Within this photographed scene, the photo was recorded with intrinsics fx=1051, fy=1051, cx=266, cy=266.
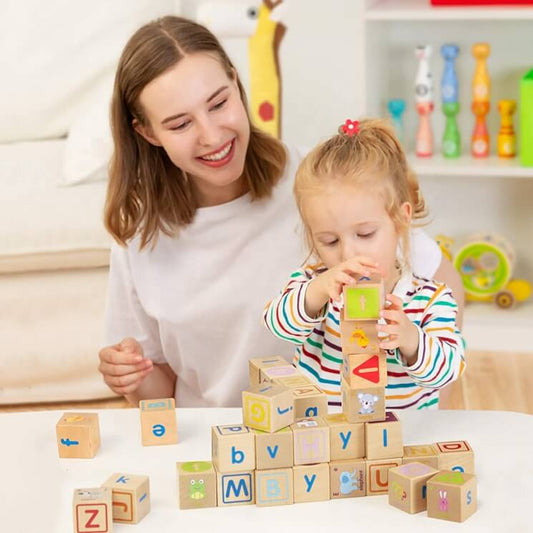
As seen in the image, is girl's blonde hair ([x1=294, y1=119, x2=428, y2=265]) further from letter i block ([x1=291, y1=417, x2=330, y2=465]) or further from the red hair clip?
letter i block ([x1=291, y1=417, x2=330, y2=465])

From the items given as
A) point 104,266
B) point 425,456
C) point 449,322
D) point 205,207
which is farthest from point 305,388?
point 104,266

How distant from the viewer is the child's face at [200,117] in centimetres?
140

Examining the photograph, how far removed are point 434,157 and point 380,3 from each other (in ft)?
1.31

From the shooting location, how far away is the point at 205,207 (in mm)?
1579

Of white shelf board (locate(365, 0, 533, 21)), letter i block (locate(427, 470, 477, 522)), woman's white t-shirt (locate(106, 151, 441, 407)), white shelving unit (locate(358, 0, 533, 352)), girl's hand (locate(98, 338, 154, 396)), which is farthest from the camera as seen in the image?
white shelving unit (locate(358, 0, 533, 352))

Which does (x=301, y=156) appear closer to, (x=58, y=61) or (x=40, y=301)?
(x=40, y=301)

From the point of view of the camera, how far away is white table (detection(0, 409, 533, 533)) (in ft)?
3.16

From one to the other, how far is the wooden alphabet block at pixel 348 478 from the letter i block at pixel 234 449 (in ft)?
0.26

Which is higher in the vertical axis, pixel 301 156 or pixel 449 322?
pixel 301 156

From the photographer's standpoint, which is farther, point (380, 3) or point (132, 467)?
point (380, 3)

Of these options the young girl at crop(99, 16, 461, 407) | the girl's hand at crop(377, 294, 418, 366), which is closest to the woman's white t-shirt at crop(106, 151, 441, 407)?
the young girl at crop(99, 16, 461, 407)

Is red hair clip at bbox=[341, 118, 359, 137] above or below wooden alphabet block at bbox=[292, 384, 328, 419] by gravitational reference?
above

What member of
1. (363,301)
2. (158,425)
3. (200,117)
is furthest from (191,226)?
(363,301)

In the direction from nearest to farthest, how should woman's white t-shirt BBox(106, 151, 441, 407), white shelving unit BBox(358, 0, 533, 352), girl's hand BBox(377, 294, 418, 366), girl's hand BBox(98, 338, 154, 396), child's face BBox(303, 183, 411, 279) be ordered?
1. girl's hand BBox(377, 294, 418, 366)
2. child's face BBox(303, 183, 411, 279)
3. girl's hand BBox(98, 338, 154, 396)
4. woman's white t-shirt BBox(106, 151, 441, 407)
5. white shelving unit BBox(358, 0, 533, 352)
